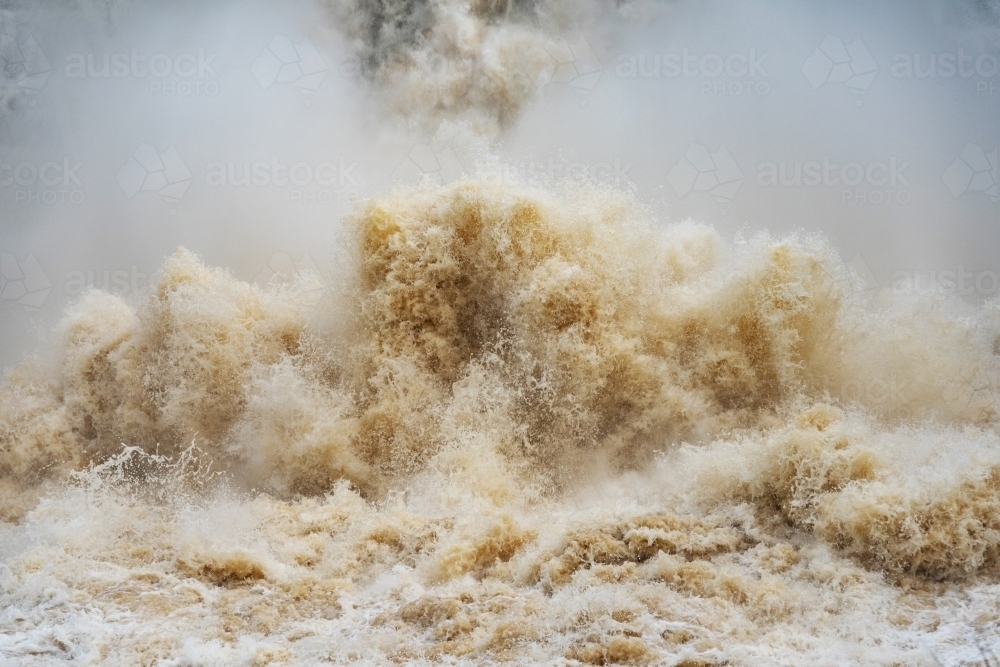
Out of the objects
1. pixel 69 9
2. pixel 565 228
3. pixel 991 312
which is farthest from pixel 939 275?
pixel 69 9

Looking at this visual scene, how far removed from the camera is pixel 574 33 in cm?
681

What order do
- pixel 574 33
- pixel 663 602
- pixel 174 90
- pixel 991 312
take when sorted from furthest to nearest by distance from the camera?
pixel 174 90 < pixel 574 33 < pixel 991 312 < pixel 663 602

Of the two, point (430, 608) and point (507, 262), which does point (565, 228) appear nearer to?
point (507, 262)

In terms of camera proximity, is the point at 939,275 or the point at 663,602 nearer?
the point at 663,602

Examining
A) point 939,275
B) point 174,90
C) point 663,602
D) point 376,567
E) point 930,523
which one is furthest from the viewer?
point 174,90

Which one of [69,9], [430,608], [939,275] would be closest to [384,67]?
[69,9]

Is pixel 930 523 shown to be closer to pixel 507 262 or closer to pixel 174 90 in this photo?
pixel 507 262

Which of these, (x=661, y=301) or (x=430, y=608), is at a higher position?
(x=661, y=301)

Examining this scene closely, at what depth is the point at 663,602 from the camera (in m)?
2.55

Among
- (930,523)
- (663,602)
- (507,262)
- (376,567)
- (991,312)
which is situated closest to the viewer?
(663,602)

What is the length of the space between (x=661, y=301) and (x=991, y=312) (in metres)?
2.58

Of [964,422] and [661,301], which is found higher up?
[661,301]

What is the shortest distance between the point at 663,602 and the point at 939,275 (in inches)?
189

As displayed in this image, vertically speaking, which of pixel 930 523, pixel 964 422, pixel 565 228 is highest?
pixel 565 228
